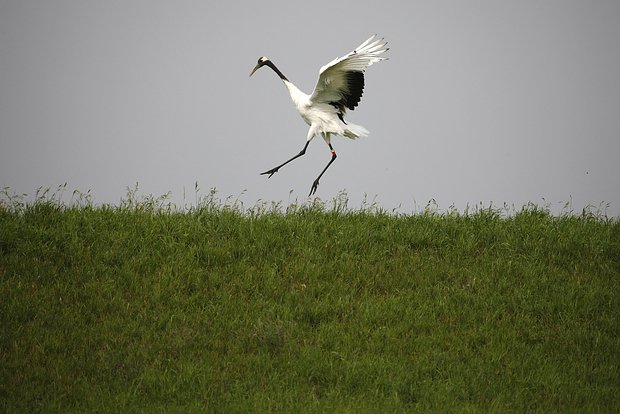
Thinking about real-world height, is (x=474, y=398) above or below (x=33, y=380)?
above

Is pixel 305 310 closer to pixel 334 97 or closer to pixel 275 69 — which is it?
pixel 334 97

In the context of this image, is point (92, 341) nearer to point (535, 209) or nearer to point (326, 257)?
point (326, 257)

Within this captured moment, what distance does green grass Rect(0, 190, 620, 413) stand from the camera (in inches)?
321

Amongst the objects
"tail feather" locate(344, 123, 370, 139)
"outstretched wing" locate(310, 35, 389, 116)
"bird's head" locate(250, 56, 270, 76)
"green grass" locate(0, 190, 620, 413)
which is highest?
"bird's head" locate(250, 56, 270, 76)

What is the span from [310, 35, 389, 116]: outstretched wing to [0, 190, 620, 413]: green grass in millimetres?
2362

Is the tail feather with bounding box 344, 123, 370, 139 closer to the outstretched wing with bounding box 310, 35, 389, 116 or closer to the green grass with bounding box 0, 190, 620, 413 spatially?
the outstretched wing with bounding box 310, 35, 389, 116

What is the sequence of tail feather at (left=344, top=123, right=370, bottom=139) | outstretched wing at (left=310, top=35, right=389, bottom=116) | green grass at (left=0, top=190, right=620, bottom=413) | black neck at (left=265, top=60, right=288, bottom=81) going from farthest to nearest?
black neck at (left=265, top=60, right=288, bottom=81) < tail feather at (left=344, top=123, right=370, bottom=139) < outstretched wing at (left=310, top=35, right=389, bottom=116) < green grass at (left=0, top=190, right=620, bottom=413)

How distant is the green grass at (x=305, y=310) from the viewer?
321 inches

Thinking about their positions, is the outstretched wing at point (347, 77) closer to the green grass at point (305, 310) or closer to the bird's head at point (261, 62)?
the bird's head at point (261, 62)

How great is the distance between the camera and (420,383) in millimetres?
8406

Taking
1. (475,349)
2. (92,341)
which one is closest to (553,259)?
(475,349)

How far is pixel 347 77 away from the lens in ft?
44.1

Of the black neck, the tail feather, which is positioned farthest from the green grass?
the black neck

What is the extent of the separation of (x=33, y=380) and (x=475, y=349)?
4.77 metres
